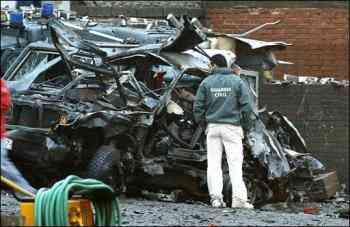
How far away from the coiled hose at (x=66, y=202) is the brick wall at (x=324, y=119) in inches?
430

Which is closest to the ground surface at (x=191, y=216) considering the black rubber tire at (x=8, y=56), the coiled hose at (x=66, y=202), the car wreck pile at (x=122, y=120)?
the car wreck pile at (x=122, y=120)

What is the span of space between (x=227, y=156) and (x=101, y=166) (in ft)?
4.87

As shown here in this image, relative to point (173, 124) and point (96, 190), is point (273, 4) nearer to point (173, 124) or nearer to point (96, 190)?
point (173, 124)

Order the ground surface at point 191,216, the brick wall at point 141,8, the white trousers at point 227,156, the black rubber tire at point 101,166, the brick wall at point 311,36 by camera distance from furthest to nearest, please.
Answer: the brick wall at point 141,8, the brick wall at point 311,36, the black rubber tire at point 101,166, the white trousers at point 227,156, the ground surface at point 191,216

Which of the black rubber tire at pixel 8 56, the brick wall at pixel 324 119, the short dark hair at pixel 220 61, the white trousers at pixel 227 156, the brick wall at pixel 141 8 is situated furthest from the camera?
the brick wall at pixel 141 8

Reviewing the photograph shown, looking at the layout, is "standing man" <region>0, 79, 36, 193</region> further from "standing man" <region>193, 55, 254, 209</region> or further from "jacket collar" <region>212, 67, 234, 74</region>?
"jacket collar" <region>212, 67, 234, 74</region>

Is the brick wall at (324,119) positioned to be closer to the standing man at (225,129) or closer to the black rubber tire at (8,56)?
the black rubber tire at (8,56)

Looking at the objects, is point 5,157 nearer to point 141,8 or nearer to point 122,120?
point 122,120

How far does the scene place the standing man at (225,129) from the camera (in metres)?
11.5

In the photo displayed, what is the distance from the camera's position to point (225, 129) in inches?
453

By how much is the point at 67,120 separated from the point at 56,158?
486 millimetres

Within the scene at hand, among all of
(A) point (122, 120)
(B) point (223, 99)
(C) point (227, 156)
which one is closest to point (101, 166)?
(A) point (122, 120)

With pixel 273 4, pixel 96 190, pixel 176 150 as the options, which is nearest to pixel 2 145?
pixel 96 190

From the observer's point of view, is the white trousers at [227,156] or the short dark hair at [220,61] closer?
the white trousers at [227,156]
